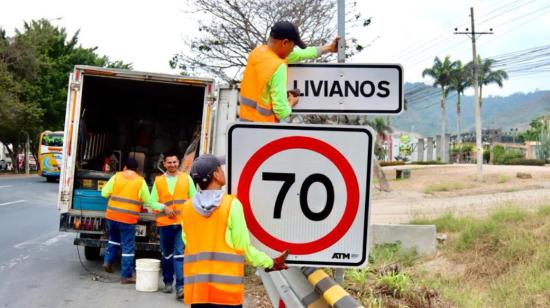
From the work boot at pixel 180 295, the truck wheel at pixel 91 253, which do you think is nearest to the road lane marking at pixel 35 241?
the truck wheel at pixel 91 253

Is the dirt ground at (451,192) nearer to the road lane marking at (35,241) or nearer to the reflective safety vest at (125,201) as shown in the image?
the road lane marking at (35,241)

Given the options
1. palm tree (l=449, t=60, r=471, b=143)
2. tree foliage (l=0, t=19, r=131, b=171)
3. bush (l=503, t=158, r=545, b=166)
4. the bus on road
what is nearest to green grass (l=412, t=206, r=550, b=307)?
the bus on road

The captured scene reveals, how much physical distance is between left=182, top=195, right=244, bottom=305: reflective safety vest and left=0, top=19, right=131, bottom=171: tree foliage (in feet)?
130

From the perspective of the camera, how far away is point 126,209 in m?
9.40

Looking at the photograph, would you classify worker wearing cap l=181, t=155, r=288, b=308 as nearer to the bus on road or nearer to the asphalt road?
the asphalt road

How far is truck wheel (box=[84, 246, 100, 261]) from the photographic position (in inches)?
436

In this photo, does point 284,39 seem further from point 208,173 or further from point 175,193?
point 175,193

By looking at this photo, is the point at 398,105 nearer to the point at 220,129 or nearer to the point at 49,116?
the point at 220,129

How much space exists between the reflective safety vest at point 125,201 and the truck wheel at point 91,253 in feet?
6.07

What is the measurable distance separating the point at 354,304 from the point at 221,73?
68.6 ft

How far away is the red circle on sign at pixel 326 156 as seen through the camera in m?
3.42

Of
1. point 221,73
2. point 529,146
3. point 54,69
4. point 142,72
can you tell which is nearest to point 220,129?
point 142,72

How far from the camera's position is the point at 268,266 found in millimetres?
3490

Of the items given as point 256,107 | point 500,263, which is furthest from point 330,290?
point 500,263
